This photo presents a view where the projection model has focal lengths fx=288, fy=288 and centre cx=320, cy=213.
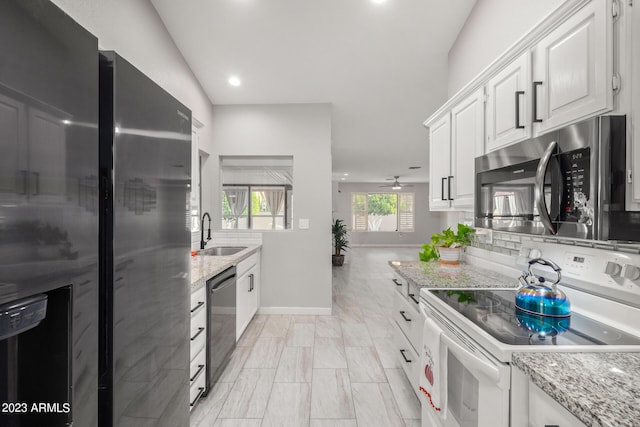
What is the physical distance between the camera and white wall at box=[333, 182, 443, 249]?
1170 cm

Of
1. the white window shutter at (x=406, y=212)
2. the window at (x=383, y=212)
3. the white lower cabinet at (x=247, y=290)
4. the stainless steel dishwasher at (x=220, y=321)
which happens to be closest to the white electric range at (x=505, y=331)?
the stainless steel dishwasher at (x=220, y=321)

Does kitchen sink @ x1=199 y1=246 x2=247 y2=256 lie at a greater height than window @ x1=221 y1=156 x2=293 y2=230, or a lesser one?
lesser

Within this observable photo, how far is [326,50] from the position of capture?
262 centimetres

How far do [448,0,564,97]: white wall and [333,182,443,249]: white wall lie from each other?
909 centimetres

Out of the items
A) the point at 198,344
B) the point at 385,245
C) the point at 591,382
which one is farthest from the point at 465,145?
the point at 385,245

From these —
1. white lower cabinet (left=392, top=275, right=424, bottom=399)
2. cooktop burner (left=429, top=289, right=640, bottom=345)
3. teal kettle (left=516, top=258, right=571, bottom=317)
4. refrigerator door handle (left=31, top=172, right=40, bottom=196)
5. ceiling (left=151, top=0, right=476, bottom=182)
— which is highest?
ceiling (left=151, top=0, right=476, bottom=182)

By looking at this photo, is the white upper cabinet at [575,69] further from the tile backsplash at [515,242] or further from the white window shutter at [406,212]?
the white window shutter at [406,212]

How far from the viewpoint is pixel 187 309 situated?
4.27 ft

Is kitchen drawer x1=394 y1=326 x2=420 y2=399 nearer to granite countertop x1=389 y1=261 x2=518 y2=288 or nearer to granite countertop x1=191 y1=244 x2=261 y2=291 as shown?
granite countertop x1=389 y1=261 x2=518 y2=288

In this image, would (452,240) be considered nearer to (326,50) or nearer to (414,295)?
(414,295)

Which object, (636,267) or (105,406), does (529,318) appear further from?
(105,406)

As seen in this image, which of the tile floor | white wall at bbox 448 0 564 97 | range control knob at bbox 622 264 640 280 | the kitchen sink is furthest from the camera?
the kitchen sink

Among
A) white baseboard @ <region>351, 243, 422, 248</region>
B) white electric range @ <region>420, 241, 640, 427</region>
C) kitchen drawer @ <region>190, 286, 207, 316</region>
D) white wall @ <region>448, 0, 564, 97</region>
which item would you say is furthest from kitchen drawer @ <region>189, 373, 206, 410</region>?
white baseboard @ <region>351, 243, 422, 248</region>

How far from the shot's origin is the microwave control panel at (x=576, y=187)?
3.15 feet
